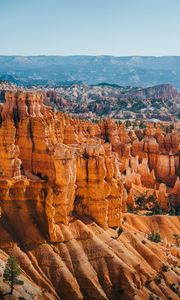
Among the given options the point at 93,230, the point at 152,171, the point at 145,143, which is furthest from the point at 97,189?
the point at 145,143

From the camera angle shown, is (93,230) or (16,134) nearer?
(93,230)

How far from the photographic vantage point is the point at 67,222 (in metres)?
53.7

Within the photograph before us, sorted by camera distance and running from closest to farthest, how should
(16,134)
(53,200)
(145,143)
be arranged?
1. (53,200)
2. (16,134)
3. (145,143)

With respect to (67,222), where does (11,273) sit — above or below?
below

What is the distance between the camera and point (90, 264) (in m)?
50.6

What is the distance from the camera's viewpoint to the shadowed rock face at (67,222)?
48750mm

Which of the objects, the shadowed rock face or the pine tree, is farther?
the shadowed rock face

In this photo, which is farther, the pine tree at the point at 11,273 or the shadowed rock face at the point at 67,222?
the shadowed rock face at the point at 67,222

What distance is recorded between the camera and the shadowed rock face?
4875cm

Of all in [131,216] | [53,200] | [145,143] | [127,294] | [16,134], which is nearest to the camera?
[127,294]

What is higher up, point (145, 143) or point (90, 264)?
point (145, 143)

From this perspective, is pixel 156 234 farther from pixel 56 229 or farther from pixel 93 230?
pixel 56 229

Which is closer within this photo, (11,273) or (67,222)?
(11,273)

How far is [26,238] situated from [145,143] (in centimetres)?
6010
